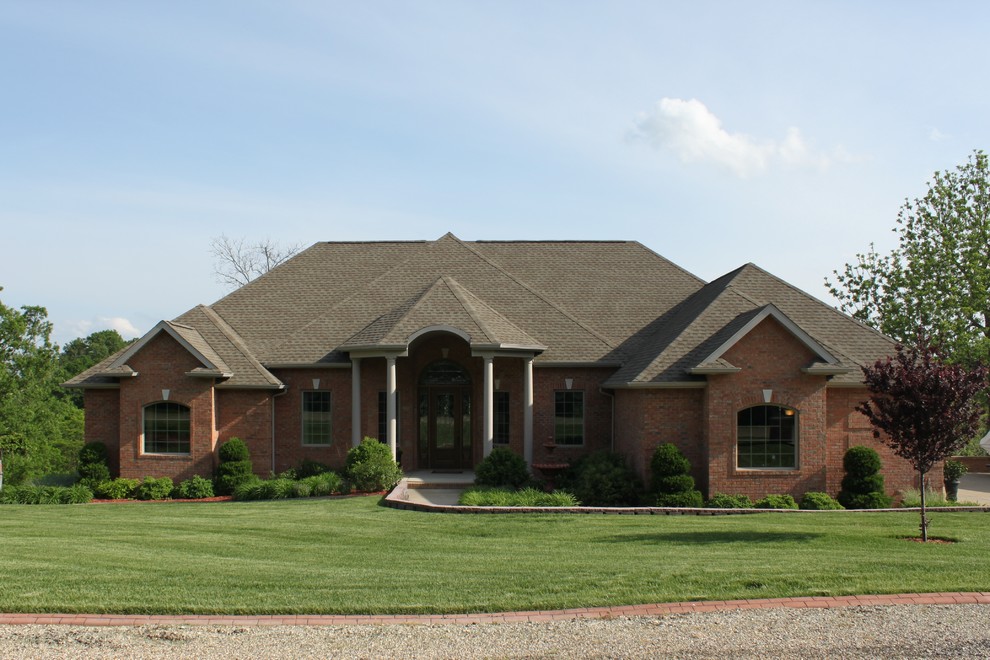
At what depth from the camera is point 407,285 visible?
28.0 metres

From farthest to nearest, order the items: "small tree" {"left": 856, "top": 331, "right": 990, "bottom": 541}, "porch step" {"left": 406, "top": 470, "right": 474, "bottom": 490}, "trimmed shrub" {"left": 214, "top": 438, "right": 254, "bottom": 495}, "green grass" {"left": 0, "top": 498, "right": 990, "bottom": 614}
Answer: "trimmed shrub" {"left": 214, "top": 438, "right": 254, "bottom": 495} → "porch step" {"left": 406, "top": 470, "right": 474, "bottom": 490} → "small tree" {"left": 856, "top": 331, "right": 990, "bottom": 541} → "green grass" {"left": 0, "top": 498, "right": 990, "bottom": 614}

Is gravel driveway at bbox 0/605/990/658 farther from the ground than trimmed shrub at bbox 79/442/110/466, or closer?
closer

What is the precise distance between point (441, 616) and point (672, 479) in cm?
1145

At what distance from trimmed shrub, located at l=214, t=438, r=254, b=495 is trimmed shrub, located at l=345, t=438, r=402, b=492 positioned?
3135mm

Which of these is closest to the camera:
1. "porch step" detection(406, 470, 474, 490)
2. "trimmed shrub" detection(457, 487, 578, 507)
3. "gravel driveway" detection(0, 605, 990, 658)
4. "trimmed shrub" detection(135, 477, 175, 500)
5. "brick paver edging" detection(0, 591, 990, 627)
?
"gravel driveway" detection(0, 605, 990, 658)

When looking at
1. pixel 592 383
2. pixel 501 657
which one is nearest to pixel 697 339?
pixel 592 383

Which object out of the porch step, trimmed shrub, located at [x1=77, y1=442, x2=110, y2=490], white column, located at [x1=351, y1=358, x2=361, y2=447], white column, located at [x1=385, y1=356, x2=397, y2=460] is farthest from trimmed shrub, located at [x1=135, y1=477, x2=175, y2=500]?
the porch step

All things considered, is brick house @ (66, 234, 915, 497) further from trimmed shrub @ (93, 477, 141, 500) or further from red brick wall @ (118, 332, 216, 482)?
trimmed shrub @ (93, 477, 141, 500)

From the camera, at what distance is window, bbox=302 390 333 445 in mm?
25045

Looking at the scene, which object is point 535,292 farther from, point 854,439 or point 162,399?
point 162,399

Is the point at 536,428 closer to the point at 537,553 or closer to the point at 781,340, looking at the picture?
the point at 781,340

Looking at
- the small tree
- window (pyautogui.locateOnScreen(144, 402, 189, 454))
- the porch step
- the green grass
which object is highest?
the small tree

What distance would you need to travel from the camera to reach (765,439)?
20.6 m

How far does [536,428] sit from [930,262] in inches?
856
